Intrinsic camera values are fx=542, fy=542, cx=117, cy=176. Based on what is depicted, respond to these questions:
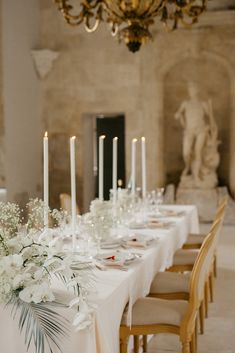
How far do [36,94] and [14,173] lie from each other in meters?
1.72

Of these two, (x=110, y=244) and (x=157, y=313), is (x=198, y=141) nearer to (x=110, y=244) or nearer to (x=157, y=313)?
(x=110, y=244)

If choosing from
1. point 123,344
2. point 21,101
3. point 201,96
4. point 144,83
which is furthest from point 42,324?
point 201,96

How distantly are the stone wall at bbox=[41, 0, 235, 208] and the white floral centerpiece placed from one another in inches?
294

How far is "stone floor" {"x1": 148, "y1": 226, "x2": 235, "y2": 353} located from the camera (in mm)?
3635

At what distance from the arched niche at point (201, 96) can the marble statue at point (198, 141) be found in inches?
17.7

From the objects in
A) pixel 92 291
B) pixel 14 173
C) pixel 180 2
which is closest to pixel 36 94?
pixel 14 173

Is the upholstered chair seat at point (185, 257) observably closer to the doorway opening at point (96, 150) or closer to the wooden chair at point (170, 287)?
the wooden chair at point (170, 287)

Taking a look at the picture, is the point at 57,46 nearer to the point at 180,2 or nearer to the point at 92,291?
the point at 180,2

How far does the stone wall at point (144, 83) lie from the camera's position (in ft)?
31.4

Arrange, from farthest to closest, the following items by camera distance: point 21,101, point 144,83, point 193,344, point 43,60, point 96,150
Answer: point 96,150, point 43,60, point 144,83, point 21,101, point 193,344

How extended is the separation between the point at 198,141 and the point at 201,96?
111cm

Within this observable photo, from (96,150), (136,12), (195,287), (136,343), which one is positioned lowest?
(136,343)

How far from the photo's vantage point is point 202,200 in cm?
920

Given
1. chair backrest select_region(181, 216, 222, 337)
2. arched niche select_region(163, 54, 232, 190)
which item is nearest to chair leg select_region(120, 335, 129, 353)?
chair backrest select_region(181, 216, 222, 337)
